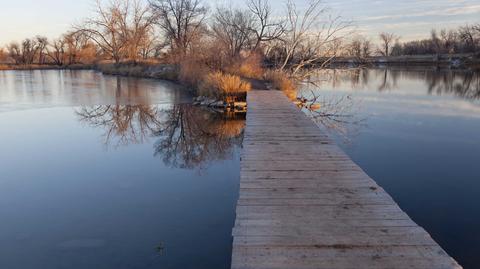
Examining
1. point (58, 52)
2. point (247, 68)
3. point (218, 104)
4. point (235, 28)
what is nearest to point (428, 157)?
point (218, 104)

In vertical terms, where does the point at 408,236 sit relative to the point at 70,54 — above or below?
below

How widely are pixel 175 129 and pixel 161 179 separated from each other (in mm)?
4667

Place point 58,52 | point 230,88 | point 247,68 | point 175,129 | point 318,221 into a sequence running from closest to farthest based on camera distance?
point 318,221 → point 175,129 → point 230,88 → point 247,68 → point 58,52

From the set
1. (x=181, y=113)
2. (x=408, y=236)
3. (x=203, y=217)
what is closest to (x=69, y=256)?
(x=203, y=217)

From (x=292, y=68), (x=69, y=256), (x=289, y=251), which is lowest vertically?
(x=69, y=256)

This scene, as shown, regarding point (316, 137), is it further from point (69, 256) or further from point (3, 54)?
point (3, 54)

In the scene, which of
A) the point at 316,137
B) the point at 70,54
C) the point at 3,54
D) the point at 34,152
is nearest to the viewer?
the point at 316,137


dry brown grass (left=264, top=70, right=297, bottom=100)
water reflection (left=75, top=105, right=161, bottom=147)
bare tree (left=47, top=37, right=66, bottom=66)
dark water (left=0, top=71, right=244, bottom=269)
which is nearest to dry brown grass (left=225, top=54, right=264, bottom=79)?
dry brown grass (left=264, top=70, right=297, bottom=100)

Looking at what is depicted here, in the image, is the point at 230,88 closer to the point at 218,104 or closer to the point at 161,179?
the point at 218,104

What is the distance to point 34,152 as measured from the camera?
333 inches

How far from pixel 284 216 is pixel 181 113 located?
11.0 meters

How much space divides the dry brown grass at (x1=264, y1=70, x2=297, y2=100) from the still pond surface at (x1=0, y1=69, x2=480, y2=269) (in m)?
3.72

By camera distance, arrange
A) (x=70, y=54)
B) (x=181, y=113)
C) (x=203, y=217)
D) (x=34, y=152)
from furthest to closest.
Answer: (x=70, y=54) → (x=181, y=113) → (x=34, y=152) → (x=203, y=217)

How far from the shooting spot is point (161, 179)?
691cm
